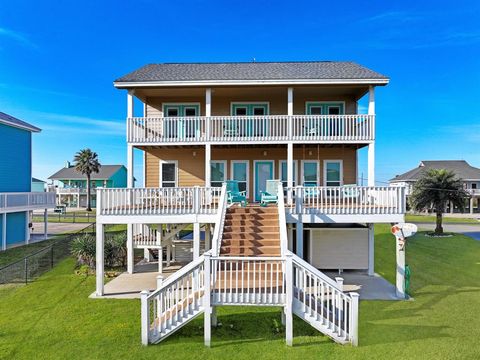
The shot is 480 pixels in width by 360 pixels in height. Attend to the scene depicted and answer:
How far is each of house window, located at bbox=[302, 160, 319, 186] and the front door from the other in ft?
5.50

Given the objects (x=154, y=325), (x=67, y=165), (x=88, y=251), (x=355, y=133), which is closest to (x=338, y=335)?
(x=154, y=325)

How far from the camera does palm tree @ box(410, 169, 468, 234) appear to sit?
25.7 metres

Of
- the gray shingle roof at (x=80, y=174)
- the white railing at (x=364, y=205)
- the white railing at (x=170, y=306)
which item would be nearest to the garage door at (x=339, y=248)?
the white railing at (x=364, y=205)

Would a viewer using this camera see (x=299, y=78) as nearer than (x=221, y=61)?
Yes

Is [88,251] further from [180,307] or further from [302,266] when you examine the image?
[302,266]

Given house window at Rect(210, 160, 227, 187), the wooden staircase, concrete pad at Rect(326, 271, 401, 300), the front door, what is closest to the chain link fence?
the wooden staircase

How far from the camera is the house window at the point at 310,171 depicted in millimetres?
15703

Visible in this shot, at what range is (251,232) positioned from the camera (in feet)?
33.4

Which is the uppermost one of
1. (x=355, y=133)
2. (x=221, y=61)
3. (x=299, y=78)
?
(x=221, y=61)

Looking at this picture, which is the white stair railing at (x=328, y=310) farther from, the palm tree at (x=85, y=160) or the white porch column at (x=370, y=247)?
the palm tree at (x=85, y=160)

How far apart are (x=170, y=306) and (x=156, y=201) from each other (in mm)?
4724

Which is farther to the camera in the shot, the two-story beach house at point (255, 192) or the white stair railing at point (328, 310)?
the two-story beach house at point (255, 192)

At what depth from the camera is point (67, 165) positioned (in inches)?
2544

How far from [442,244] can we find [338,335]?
695 inches
